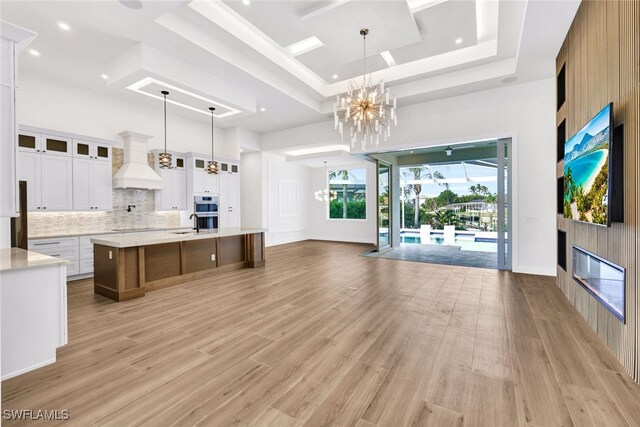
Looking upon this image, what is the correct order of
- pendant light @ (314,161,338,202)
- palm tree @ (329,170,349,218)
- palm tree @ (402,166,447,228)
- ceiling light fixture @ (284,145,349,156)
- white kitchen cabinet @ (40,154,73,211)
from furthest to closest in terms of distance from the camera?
palm tree @ (402,166,447,228) < palm tree @ (329,170,349,218) < pendant light @ (314,161,338,202) < ceiling light fixture @ (284,145,349,156) < white kitchen cabinet @ (40,154,73,211)

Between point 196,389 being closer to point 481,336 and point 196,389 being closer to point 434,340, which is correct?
point 434,340

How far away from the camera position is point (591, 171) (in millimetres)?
2789

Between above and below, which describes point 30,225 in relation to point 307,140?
below

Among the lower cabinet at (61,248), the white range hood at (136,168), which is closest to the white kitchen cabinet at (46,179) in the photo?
the lower cabinet at (61,248)

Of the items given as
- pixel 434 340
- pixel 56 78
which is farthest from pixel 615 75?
pixel 56 78

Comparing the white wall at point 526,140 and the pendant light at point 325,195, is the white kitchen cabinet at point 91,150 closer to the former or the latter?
the pendant light at point 325,195

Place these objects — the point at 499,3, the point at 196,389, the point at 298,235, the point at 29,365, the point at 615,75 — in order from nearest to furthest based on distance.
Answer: the point at 196,389
the point at 29,365
the point at 615,75
the point at 499,3
the point at 298,235

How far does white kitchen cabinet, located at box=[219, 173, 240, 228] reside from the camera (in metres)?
7.83

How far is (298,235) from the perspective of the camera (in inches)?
435

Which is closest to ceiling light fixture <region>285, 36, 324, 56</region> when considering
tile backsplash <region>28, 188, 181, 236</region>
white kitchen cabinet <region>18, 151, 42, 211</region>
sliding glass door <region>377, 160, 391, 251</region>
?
sliding glass door <region>377, 160, 391, 251</region>

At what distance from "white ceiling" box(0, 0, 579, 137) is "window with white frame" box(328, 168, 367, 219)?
464 centimetres

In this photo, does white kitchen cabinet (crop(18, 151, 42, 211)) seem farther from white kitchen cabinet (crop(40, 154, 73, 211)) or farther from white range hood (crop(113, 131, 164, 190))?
white range hood (crop(113, 131, 164, 190))

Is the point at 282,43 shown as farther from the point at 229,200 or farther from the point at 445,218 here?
the point at 445,218

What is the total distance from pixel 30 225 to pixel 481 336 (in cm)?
727
